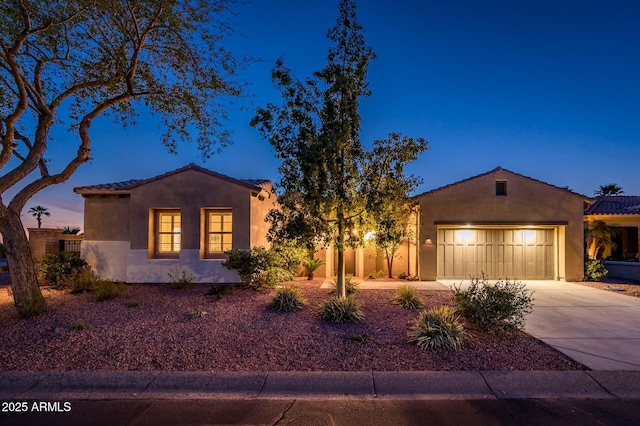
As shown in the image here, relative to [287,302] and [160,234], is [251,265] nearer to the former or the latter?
[287,302]

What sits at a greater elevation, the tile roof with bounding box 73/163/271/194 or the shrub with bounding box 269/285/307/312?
the tile roof with bounding box 73/163/271/194

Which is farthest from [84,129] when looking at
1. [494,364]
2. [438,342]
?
[494,364]

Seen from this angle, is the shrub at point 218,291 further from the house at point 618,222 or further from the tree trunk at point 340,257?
the house at point 618,222

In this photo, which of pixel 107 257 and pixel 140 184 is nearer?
pixel 140 184

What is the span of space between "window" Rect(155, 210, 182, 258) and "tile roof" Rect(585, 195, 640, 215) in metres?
17.4

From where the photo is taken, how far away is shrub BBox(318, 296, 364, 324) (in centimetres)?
736

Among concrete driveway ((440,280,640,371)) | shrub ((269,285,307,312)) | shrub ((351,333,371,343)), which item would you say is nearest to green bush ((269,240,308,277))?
shrub ((269,285,307,312))

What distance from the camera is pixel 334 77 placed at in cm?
834

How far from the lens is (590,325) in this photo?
7.59 metres

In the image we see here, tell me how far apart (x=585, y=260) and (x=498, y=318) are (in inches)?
427

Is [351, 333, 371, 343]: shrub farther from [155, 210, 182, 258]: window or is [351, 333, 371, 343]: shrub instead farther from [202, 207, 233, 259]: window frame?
[155, 210, 182, 258]: window

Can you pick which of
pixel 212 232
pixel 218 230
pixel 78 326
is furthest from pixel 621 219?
pixel 78 326

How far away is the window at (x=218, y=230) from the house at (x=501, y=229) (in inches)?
294

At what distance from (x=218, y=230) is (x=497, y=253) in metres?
11.1
